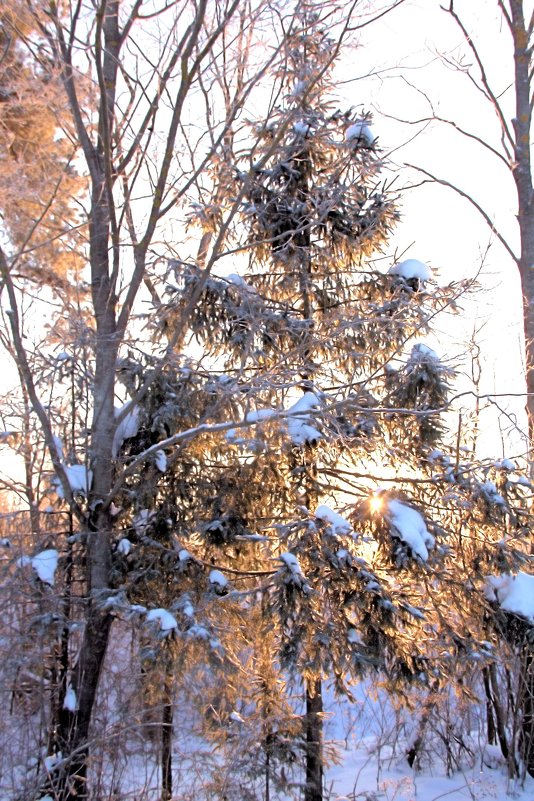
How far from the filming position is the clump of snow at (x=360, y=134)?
612cm

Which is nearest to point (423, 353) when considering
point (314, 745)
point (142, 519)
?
point (142, 519)

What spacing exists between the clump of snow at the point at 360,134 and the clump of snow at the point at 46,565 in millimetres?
4540

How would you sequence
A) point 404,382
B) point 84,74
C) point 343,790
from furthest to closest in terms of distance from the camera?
1. point 343,790
2. point 404,382
3. point 84,74

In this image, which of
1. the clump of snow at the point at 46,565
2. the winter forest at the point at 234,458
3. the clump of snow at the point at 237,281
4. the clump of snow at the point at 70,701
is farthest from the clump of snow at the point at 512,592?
the clump of snow at the point at 46,565

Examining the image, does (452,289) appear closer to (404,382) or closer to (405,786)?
(404,382)

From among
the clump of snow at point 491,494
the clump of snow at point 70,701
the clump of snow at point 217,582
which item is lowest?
the clump of snow at point 70,701

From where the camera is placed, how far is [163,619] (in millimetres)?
4277

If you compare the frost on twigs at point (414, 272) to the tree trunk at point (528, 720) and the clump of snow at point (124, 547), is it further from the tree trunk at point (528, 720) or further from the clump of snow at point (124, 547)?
the tree trunk at point (528, 720)

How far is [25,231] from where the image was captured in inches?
215

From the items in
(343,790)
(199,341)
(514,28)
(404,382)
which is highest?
(514,28)

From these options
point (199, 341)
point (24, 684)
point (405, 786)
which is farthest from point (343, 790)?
point (199, 341)

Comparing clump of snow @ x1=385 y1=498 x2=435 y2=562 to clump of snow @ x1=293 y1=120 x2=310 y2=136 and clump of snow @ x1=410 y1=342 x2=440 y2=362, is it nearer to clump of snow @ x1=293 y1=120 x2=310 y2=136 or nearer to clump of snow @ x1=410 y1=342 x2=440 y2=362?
clump of snow @ x1=410 y1=342 x2=440 y2=362

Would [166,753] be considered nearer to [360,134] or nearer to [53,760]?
[53,760]

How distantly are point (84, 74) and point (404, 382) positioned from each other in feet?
11.4
